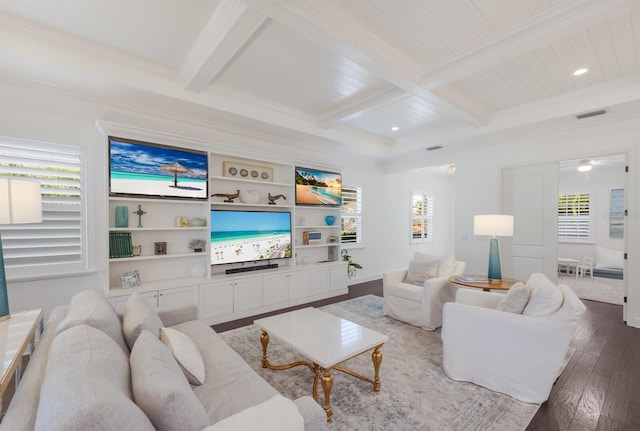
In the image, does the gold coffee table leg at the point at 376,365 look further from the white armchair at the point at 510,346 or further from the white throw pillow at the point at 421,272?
the white throw pillow at the point at 421,272

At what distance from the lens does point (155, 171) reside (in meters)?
3.59

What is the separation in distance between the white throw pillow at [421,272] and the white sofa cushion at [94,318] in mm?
3412

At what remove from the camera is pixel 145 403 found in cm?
107

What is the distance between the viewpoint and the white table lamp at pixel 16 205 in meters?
1.75

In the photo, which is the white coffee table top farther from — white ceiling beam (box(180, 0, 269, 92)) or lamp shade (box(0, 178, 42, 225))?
white ceiling beam (box(180, 0, 269, 92))

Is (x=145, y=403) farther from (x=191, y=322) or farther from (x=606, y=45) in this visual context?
(x=606, y=45)

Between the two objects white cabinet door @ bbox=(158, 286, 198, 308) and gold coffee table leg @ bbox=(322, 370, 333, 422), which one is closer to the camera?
gold coffee table leg @ bbox=(322, 370, 333, 422)

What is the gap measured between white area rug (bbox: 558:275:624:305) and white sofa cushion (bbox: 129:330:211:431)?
631 cm

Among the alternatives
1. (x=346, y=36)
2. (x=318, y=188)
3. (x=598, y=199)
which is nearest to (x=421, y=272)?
(x=318, y=188)

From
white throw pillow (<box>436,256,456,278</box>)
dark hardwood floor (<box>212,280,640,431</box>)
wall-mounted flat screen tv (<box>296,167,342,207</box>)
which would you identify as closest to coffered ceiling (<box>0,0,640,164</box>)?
wall-mounted flat screen tv (<box>296,167,342,207</box>)

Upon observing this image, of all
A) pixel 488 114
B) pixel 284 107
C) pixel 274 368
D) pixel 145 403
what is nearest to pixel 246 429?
pixel 145 403

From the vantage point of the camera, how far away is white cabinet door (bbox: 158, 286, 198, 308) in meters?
3.43

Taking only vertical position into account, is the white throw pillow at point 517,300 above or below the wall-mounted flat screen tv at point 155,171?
below

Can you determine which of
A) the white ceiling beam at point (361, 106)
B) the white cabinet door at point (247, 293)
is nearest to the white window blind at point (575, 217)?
the white ceiling beam at point (361, 106)
